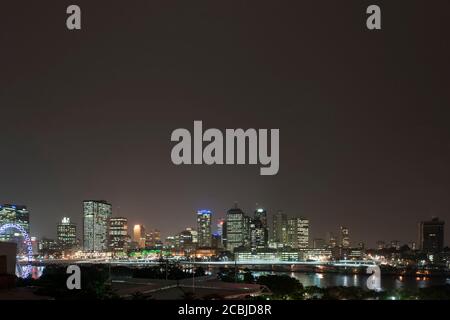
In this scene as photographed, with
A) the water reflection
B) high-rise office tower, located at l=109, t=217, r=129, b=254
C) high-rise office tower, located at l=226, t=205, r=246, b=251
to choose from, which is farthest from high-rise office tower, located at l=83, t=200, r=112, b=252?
the water reflection

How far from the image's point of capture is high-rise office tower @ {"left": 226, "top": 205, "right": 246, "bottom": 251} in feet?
344

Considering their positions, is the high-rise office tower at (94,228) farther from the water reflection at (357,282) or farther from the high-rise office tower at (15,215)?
the water reflection at (357,282)

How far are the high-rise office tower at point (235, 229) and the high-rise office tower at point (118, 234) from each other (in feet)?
67.5

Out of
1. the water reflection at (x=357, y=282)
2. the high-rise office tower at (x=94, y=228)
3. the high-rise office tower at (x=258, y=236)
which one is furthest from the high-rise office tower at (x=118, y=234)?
the water reflection at (x=357, y=282)

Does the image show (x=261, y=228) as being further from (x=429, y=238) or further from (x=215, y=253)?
(x=429, y=238)

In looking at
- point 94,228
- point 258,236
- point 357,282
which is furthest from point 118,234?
point 357,282

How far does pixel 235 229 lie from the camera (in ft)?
353

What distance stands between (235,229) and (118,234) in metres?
23.6

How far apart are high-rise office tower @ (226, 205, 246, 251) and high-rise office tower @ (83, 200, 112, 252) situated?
24.0 metres
